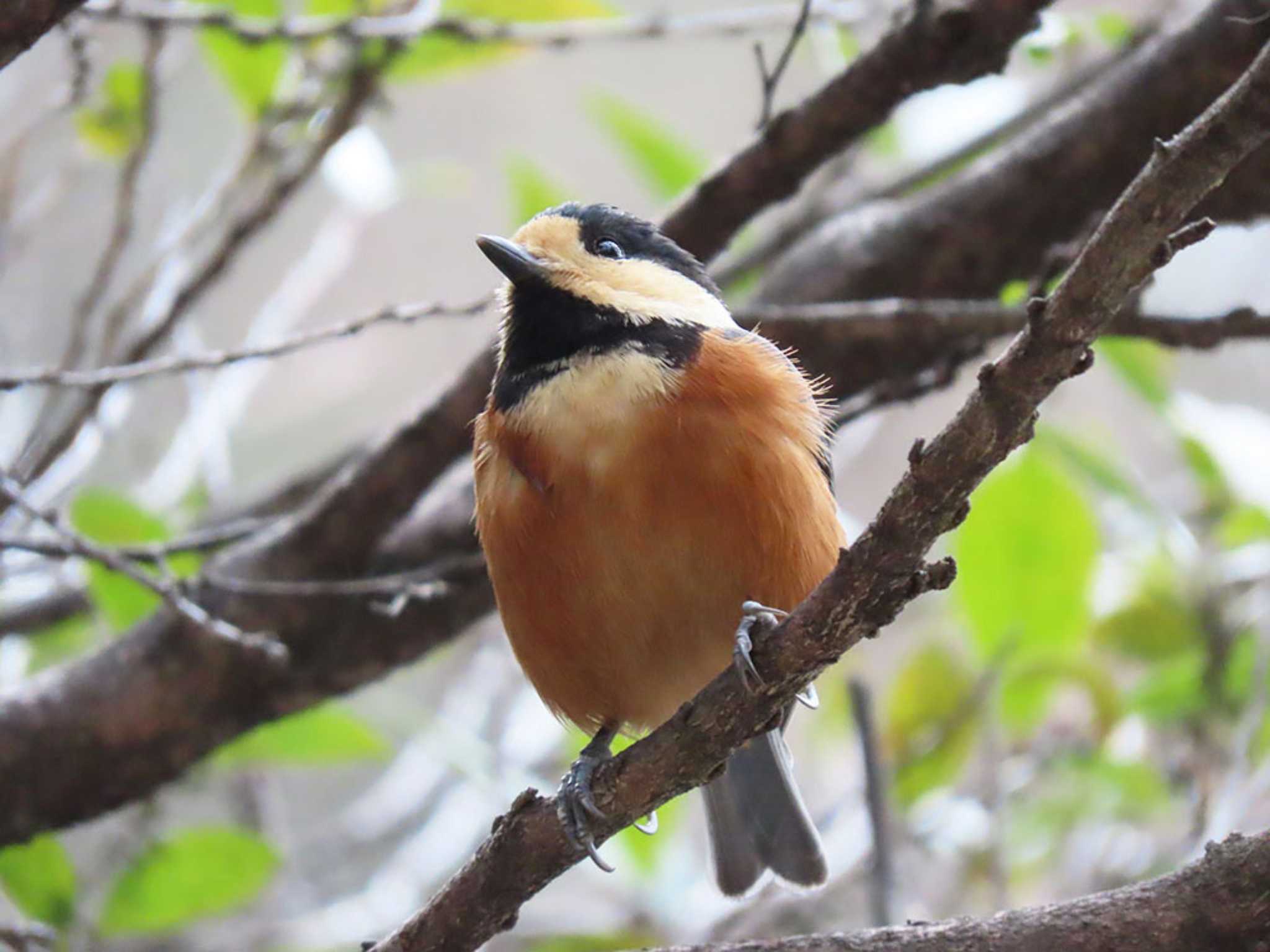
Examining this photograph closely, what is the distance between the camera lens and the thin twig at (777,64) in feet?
6.91

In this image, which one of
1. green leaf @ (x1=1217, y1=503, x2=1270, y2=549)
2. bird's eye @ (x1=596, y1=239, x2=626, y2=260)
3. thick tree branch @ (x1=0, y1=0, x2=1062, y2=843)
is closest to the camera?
bird's eye @ (x1=596, y1=239, x2=626, y2=260)

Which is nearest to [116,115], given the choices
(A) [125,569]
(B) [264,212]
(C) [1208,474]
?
(B) [264,212]

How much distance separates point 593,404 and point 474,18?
1.50 metres

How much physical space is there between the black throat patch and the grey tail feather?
2.37ft

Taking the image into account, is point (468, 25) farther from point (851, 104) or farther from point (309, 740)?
point (309, 740)

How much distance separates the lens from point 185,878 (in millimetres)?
3031

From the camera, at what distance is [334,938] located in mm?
3977

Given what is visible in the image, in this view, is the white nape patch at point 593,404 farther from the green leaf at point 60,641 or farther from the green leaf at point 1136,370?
the green leaf at point 60,641

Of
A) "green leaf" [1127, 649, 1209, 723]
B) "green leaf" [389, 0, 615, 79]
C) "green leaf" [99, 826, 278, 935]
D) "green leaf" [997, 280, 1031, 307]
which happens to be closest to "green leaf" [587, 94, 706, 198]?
"green leaf" [389, 0, 615, 79]

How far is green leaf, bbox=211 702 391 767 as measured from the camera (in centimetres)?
310

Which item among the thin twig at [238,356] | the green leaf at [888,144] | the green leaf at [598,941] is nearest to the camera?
the thin twig at [238,356]

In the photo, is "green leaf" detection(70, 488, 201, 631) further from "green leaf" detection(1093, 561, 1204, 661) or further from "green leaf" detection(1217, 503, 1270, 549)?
"green leaf" detection(1217, 503, 1270, 549)

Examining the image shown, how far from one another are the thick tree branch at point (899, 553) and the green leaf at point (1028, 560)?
1.65 metres

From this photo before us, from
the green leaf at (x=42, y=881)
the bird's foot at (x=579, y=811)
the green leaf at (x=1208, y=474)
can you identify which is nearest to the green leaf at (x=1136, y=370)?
the green leaf at (x=1208, y=474)
